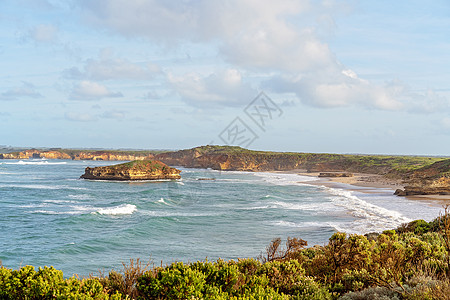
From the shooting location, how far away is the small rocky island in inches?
2520

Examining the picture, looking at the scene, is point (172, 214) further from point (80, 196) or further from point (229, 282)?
point (229, 282)

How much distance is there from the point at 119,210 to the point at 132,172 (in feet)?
111

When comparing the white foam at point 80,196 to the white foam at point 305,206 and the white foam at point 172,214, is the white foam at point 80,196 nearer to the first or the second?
the white foam at point 172,214

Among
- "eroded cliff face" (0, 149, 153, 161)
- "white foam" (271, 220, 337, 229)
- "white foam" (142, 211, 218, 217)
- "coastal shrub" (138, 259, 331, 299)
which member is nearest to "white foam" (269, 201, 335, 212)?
"white foam" (271, 220, 337, 229)

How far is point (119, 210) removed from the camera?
31.5 metres

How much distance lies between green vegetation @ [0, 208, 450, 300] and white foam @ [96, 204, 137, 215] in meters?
23.3

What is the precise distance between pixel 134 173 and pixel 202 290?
60.1 m

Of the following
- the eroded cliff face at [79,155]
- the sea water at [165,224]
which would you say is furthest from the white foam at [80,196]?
the eroded cliff face at [79,155]

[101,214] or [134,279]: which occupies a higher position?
[134,279]

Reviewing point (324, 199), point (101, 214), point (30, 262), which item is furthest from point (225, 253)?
point (324, 199)

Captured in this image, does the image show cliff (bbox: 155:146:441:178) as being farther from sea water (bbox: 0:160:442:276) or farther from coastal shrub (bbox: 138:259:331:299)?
coastal shrub (bbox: 138:259:331:299)

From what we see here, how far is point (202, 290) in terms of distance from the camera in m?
6.63

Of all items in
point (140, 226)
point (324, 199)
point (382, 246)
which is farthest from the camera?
point (324, 199)

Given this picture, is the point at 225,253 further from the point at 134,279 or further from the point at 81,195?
the point at 81,195
